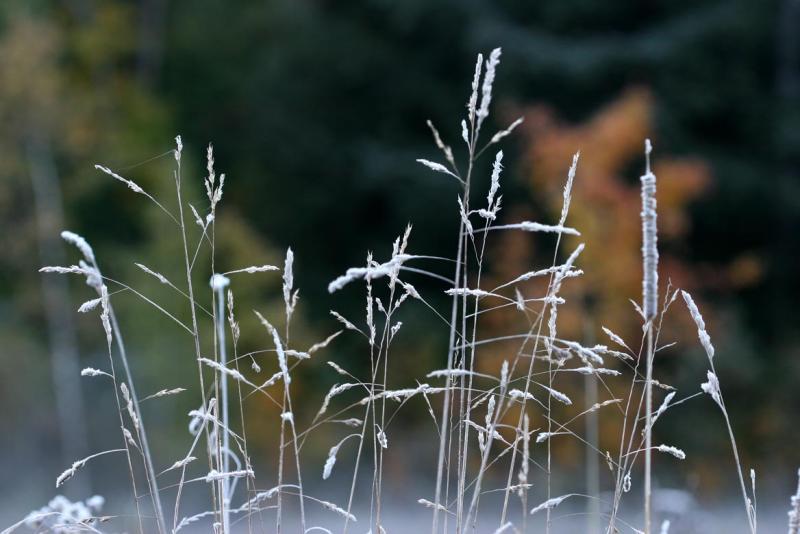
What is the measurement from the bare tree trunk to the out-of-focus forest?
0.13 feet

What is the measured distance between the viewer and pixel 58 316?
1559cm

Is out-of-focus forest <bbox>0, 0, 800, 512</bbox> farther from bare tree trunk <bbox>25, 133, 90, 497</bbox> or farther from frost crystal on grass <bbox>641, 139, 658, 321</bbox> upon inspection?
frost crystal on grass <bbox>641, 139, 658, 321</bbox>

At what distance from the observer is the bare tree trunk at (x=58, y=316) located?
50.1 ft

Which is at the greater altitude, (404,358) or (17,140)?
(17,140)

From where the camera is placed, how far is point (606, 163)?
1316 cm

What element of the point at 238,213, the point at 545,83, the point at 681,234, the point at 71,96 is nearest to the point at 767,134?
the point at 681,234

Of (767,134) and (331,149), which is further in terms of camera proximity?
(331,149)

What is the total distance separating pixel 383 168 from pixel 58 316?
18.3ft

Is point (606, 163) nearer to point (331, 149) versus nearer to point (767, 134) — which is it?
point (767, 134)

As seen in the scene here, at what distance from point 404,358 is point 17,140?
7.03 metres

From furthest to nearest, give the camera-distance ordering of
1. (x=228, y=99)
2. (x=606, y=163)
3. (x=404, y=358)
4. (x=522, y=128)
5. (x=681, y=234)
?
1. (x=228, y=99)
2. (x=404, y=358)
3. (x=681, y=234)
4. (x=522, y=128)
5. (x=606, y=163)

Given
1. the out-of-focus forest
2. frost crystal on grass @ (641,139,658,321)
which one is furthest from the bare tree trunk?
frost crystal on grass @ (641,139,658,321)

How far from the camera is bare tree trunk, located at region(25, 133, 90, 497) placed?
15270 mm

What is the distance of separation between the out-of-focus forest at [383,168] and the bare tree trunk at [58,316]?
0.04 metres
